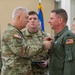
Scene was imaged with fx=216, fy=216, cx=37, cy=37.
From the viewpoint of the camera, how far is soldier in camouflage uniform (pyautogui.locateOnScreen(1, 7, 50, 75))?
243 cm

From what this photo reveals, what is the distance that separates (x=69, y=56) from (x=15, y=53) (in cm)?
61

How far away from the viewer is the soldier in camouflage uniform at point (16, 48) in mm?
2434

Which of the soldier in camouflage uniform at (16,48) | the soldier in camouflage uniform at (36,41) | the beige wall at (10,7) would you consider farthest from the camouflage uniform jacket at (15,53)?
the beige wall at (10,7)

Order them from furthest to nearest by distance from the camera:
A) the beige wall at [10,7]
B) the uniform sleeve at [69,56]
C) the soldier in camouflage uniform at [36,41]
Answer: the beige wall at [10,7]
the soldier in camouflage uniform at [36,41]
the uniform sleeve at [69,56]

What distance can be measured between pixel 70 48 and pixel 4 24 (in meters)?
4.29

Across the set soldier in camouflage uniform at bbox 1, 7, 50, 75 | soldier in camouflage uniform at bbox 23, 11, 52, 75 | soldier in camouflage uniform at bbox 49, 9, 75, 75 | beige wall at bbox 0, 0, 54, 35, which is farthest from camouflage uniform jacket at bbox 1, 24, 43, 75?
beige wall at bbox 0, 0, 54, 35

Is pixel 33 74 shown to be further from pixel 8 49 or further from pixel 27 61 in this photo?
pixel 8 49

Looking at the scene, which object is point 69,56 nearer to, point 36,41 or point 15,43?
point 15,43

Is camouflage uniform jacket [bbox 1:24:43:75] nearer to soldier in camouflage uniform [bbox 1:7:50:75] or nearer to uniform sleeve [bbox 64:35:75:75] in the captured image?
soldier in camouflage uniform [bbox 1:7:50:75]

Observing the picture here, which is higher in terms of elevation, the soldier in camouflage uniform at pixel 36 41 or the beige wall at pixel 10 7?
the beige wall at pixel 10 7

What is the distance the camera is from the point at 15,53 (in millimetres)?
2443

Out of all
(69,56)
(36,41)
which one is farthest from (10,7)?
(69,56)

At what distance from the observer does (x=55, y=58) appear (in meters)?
2.45

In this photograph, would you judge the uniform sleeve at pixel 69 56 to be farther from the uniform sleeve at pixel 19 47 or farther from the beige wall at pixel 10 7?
the beige wall at pixel 10 7
